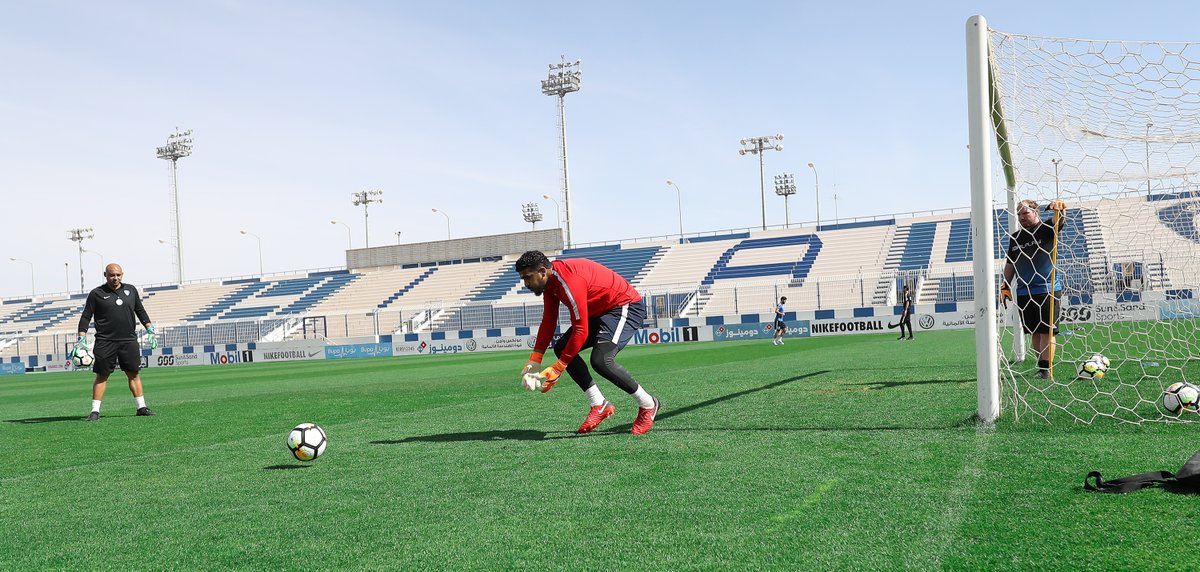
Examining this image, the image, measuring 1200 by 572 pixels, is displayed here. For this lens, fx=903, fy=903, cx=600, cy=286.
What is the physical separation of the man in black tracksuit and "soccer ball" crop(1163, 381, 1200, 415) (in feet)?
31.8

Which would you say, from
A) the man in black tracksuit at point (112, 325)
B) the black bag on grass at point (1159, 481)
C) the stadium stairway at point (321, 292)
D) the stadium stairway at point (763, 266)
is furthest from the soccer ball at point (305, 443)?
the stadium stairway at point (321, 292)

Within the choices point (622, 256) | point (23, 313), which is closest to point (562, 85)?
point (622, 256)

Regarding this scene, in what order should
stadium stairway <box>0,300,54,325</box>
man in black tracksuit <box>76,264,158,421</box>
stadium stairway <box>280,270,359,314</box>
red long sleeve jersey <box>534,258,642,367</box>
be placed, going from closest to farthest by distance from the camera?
red long sleeve jersey <box>534,258,642,367</box> → man in black tracksuit <box>76,264,158,421</box> → stadium stairway <box>280,270,359,314</box> → stadium stairway <box>0,300,54,325</box>

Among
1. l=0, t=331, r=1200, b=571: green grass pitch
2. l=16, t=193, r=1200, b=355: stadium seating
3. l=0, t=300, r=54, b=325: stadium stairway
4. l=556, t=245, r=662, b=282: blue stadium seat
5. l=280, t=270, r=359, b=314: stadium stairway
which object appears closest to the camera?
l=0, t=331, r=1200, b=571: green grass pitch

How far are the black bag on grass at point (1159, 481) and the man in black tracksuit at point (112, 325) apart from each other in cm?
940

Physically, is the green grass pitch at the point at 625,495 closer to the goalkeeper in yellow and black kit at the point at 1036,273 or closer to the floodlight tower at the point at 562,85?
the goalkeeper in yellow and black kit at the point at 1036,273

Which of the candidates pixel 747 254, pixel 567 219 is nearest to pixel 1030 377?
pixel 747 254

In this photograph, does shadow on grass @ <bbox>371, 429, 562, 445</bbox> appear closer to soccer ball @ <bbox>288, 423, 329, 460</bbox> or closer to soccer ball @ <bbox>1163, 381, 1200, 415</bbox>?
soccer ball @ <bbox>288, 423, 329, 460</bbox>

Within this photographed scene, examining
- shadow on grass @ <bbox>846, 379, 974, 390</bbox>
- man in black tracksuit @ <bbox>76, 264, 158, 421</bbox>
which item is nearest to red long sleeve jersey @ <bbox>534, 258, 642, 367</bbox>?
shadow on grass @ <bbox>846, 379, 974, 390</bbox>

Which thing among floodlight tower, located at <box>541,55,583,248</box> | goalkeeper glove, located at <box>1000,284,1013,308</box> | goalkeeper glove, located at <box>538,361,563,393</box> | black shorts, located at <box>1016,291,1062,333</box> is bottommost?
goalkeeper glove, located at <box>538,361,563,393</box>

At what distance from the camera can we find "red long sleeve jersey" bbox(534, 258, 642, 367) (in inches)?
250

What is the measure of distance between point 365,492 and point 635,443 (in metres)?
2.01

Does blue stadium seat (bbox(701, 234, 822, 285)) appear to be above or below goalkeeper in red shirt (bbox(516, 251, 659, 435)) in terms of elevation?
above

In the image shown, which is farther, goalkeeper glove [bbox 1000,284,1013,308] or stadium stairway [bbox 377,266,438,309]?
stadium stairway [bbox 377,266,438,309]
